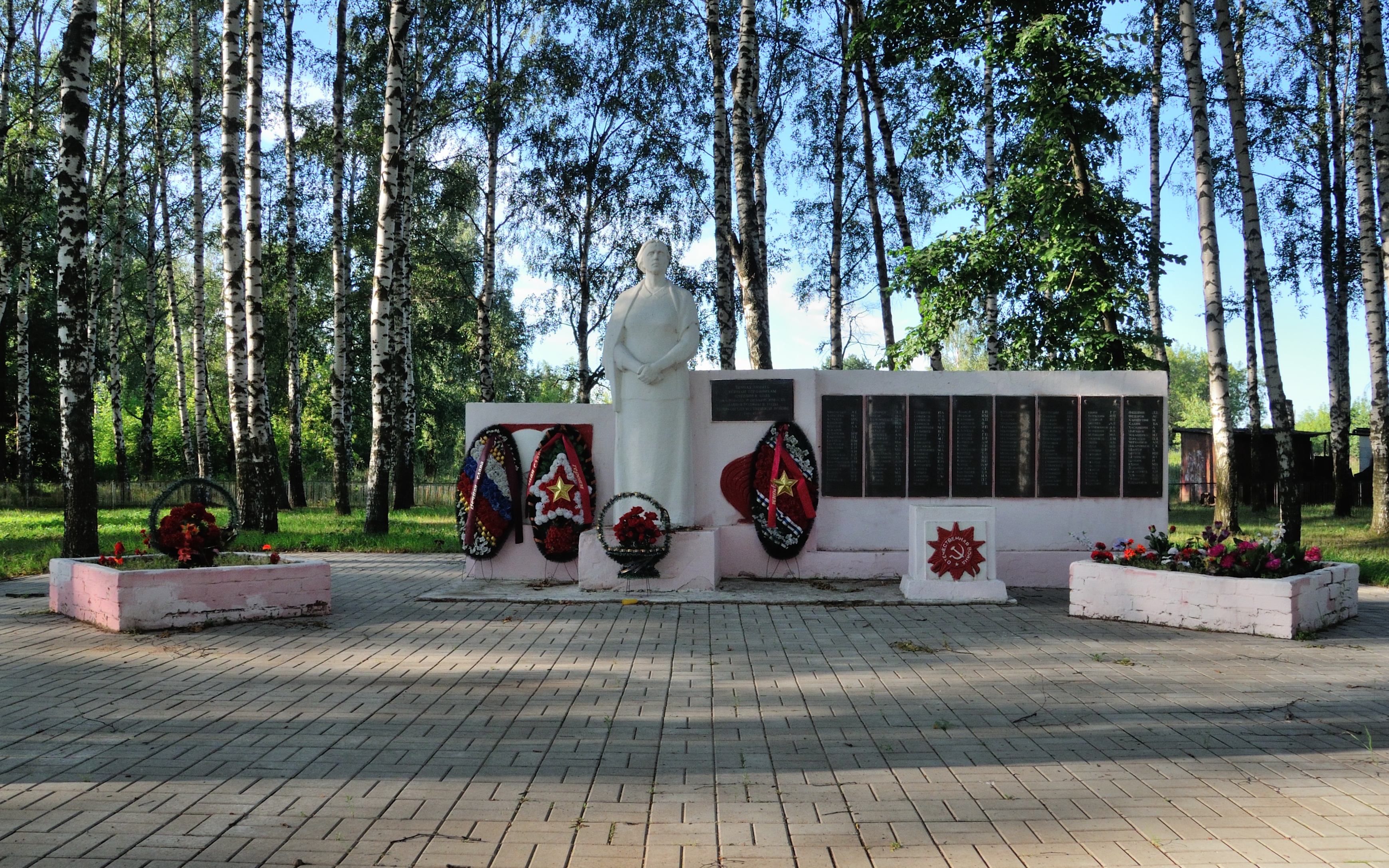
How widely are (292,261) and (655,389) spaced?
18198 mm

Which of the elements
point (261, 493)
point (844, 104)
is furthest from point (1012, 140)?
point (261, 493)

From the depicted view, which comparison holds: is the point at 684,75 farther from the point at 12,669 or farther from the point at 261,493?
the point at 12,669

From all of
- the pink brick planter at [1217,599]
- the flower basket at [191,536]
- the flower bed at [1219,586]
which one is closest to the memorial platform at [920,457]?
the flower bed at [1219,586]

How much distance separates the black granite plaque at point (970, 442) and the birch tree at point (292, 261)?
17.5 metres

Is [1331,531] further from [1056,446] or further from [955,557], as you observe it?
[955,557]

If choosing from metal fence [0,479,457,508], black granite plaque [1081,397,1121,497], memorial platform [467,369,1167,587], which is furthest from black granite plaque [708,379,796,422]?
metal fence [0,479,457,508]

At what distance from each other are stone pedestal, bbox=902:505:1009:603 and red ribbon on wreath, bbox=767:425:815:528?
5.26 ft

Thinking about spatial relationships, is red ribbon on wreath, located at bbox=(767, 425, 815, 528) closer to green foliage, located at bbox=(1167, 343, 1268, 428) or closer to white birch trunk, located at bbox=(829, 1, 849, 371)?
white birch trunk, located at bbox=(829, 1, 849, 371)

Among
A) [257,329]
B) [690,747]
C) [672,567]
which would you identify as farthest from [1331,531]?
[257,329]

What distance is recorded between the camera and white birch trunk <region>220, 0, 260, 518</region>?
1402 cm

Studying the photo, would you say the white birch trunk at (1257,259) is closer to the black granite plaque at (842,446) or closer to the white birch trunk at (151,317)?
the black granite plaque at (842,446)

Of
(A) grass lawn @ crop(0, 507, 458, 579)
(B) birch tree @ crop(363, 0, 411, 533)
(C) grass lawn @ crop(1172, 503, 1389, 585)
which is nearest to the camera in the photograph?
(C) grass lawn @ crop(1172, 503, 1389, 585)

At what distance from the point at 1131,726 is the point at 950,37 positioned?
40.9 feet

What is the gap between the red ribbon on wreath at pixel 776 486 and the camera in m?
11.2
